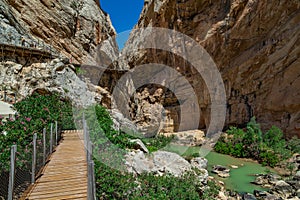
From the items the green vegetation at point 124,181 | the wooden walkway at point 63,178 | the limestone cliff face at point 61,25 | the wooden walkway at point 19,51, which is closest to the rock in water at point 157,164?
the green vegetation at point 124,181

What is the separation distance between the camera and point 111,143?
20.4 ft

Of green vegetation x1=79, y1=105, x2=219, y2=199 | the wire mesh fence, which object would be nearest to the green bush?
green vegetation x1=79, y1=105, x2=219, y2=199

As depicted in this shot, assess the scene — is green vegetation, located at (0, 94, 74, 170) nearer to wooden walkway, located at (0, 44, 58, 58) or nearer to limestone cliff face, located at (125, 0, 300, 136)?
wooden walkway, located at (0, 44, 58, 58)

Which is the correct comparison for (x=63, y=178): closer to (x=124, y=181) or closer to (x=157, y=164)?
(x=124, y=181)

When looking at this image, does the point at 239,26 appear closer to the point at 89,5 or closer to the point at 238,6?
the point at 238,6

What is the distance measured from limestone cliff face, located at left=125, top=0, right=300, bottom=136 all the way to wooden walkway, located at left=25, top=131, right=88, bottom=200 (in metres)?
13.5

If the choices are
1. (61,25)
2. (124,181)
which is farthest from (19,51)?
(124,181)

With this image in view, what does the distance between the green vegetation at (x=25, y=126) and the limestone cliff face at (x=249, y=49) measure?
12186 mm

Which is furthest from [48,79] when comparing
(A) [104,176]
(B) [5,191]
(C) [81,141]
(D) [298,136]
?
(D) [298,136]

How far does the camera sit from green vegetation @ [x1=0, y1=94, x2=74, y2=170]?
3564 mm

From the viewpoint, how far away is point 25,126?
513cm

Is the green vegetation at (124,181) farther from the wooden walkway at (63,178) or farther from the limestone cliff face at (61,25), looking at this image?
the limestone cliff face at (61,25)

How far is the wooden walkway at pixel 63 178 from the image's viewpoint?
3123mm

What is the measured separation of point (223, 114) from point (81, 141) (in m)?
13.3
